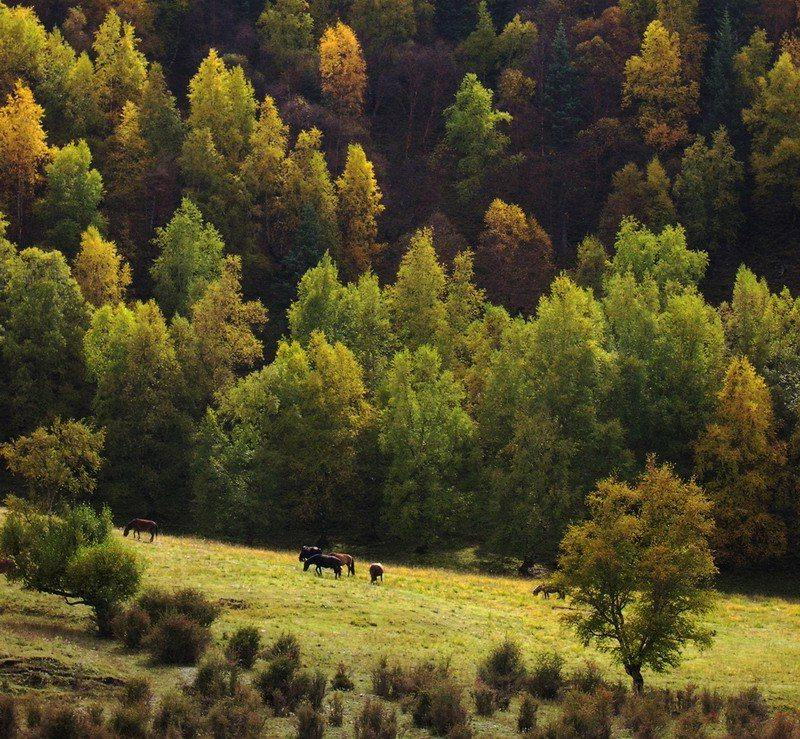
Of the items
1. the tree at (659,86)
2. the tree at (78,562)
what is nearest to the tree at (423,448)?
the tree at (78,562)

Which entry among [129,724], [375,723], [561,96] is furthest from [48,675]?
[561,96]

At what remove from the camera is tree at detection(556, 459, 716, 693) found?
41.8 m

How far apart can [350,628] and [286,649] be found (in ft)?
19.3

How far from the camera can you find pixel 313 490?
8381 cm

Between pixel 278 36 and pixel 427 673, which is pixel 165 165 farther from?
pixel 427 673

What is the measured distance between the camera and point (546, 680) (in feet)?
132

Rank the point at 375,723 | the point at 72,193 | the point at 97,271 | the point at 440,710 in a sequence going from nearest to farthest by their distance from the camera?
the point at 375,723 → the point at 440,710 → the point at 97,271 → the point at 72,193

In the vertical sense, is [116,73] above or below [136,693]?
above

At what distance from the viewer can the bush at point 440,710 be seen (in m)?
34.2

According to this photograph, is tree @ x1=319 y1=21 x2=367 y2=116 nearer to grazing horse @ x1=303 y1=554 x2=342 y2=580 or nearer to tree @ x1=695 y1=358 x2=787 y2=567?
tree @ x1=695 y1=358 x2=787 y2=567

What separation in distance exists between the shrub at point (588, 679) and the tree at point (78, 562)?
1439 centimetres

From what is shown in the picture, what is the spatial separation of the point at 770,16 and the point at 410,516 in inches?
3633

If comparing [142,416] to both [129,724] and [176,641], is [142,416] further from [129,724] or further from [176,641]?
[129,724]

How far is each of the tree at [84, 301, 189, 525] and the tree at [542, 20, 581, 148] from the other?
63638 mm
